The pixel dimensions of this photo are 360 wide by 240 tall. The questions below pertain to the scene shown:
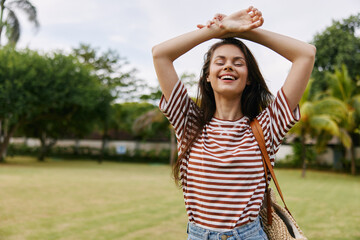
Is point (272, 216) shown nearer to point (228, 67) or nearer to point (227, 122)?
point (227, 122)

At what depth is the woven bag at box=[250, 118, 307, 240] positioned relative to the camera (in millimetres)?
1375

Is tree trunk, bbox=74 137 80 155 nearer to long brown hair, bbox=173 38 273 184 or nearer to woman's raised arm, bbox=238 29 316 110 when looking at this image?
long brown hair, bbox=173 38 273 184

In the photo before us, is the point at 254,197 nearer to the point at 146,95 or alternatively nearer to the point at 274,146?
the point at 274,146

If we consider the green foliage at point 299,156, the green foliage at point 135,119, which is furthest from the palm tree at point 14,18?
the green foliage at point 299,156

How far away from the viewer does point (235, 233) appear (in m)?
1.31

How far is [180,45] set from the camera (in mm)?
1486

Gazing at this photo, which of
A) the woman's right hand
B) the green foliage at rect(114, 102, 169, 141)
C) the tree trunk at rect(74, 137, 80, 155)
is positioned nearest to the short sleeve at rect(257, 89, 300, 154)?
the woman's right hand

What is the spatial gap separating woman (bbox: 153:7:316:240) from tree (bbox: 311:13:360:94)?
18.3 metres

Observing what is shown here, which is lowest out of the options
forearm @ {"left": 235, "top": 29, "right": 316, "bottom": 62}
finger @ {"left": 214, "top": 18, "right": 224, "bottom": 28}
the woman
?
the woman

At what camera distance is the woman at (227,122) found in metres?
1.33

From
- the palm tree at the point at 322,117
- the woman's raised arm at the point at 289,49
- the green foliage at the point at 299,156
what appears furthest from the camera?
the green foliage at the point at 299,156

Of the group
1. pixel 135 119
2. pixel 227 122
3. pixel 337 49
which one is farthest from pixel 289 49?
pixel 135 119

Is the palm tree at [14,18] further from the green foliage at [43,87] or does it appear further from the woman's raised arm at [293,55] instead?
the woman's raised arm at [293,55]

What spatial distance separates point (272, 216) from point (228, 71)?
641 mm
